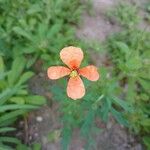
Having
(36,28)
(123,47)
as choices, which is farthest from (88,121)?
(36,28)

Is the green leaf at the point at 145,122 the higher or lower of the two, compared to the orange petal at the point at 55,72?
lower

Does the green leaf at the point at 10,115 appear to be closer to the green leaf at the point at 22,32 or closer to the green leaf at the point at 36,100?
the green leaf at the point at 36,100

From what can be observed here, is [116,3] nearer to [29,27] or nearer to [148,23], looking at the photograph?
[148,23]

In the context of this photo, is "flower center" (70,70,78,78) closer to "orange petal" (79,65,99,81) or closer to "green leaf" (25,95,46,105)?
"orange petal" (79,65,99,81)

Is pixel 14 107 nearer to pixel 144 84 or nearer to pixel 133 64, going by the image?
pixel 133 64

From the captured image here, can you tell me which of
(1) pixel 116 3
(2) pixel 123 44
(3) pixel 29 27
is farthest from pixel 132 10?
(3) pixel 29 27

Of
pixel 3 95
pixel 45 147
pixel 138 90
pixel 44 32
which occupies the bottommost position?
pixel 45 147

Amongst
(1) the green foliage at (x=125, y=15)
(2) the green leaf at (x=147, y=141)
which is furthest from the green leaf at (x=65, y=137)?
(1) the green foliage at (x=125, y=15)
